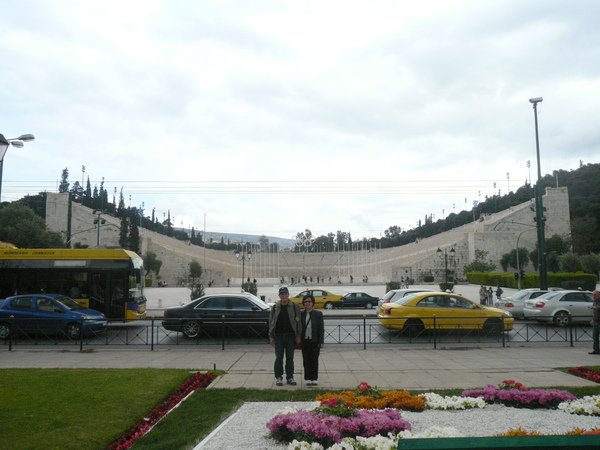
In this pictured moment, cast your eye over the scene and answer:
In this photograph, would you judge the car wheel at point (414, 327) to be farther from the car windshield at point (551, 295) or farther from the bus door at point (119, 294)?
the bus door at point (119, 294)

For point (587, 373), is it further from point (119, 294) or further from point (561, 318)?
point (119, 294)

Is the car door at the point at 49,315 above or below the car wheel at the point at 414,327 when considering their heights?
above

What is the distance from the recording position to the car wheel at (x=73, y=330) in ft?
59.4

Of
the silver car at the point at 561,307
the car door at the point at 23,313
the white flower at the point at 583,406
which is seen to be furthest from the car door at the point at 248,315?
the white flower at the point at 583,406

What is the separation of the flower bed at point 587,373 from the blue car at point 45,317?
14.2 m

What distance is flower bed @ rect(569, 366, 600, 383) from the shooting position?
10.3 m

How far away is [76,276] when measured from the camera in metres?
21.9

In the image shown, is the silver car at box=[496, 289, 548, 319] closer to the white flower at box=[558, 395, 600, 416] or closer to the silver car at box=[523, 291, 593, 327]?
the silver car at box=[523, 291, 593, 327]

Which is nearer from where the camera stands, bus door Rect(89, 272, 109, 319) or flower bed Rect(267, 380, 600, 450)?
flower bed Rect(267, 380, 600, 450)

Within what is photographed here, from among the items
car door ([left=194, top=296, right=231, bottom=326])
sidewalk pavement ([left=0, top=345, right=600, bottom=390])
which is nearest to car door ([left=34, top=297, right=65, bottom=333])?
sidewalk pavement ([left=0, top=345, right=600, bottom=390])

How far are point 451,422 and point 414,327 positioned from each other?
39.0ft

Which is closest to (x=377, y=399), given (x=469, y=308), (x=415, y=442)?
(x=415, y=442)

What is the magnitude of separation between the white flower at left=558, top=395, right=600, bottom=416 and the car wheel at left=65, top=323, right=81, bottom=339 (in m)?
15.5

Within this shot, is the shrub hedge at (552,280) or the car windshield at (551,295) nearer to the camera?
the car windshield at (551,295)
